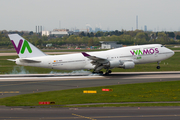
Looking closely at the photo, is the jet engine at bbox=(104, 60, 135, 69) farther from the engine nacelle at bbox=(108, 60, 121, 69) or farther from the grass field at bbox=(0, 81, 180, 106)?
the grass field at bbox=(0, 81, 180, 106)

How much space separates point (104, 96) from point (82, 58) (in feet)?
63.0

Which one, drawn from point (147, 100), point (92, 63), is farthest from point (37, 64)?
point (147, 100)

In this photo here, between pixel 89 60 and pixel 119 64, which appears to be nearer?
pixel 119 64

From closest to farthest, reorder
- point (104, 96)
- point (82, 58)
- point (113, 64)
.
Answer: point (104, 96), point (113, 64), point (82, 58)

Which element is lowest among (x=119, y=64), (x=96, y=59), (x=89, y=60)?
(x=119, y=64)

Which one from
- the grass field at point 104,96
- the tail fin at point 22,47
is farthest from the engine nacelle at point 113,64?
the tail fin at point 22,47

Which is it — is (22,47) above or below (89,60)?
above

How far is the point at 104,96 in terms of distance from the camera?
27.6 metres

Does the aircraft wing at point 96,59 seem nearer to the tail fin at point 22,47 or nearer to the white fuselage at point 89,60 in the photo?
the white fuselage at point 89,60

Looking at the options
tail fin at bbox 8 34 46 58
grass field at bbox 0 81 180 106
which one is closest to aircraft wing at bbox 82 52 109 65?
tail fin at bbox 8 34 46 58

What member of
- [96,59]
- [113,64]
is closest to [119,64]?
[113,64]

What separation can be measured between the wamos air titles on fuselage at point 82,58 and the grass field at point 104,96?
41.2 ft

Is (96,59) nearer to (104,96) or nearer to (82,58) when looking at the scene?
(82,58)

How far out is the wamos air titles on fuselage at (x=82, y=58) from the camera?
147ft
